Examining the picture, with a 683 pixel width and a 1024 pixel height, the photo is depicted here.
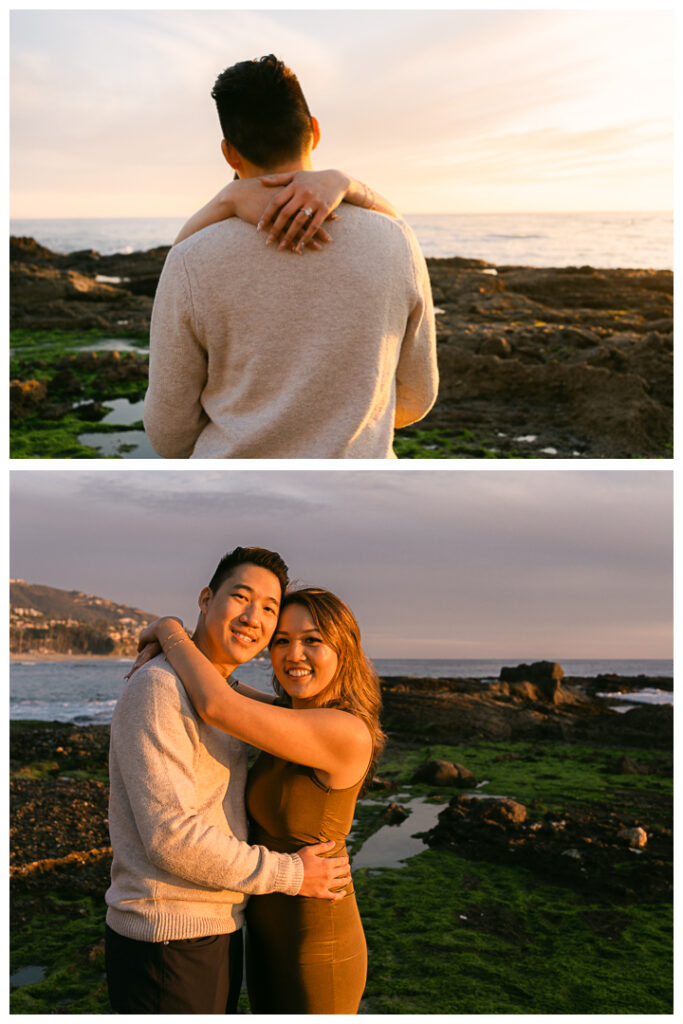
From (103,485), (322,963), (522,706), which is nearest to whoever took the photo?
(322,963)

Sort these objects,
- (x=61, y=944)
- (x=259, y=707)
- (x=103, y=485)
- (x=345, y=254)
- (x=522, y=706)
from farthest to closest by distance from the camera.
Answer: (x=522, y=706) < (x=103, y=485) < (x=61, y=944) < (x=259, y=707) < (x=345, y=254)

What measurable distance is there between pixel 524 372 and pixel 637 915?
5.00m

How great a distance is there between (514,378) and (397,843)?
4661mm

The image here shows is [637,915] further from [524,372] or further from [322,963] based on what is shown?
[524,372]

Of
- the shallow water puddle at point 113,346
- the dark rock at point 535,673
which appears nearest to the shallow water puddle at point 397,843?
the dark rock at point 535,673

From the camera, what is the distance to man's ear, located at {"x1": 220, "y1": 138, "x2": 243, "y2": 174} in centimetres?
217

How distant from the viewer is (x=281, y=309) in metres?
2.09

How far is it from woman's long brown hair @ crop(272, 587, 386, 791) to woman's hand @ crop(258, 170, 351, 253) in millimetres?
1089

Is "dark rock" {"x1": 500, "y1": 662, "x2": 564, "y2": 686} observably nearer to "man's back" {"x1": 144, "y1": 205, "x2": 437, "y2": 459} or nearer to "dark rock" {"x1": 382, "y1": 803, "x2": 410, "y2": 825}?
"dark rock" {"x1": 382, "y1": 803, "x2": 410, "y2": 825}

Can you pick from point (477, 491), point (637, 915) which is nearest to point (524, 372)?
point (477, 491)

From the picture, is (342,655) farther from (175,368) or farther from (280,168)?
(280,168)

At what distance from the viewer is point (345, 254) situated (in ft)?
6.86

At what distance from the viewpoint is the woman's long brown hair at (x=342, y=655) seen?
2.53m

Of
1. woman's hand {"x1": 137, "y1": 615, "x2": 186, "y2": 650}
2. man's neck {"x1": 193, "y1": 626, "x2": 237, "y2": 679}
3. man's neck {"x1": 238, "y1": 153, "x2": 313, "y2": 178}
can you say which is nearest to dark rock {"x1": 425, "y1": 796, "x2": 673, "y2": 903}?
man's neck {"x1": 193, "y1": 626, "x2": 237, "y2": 679}
